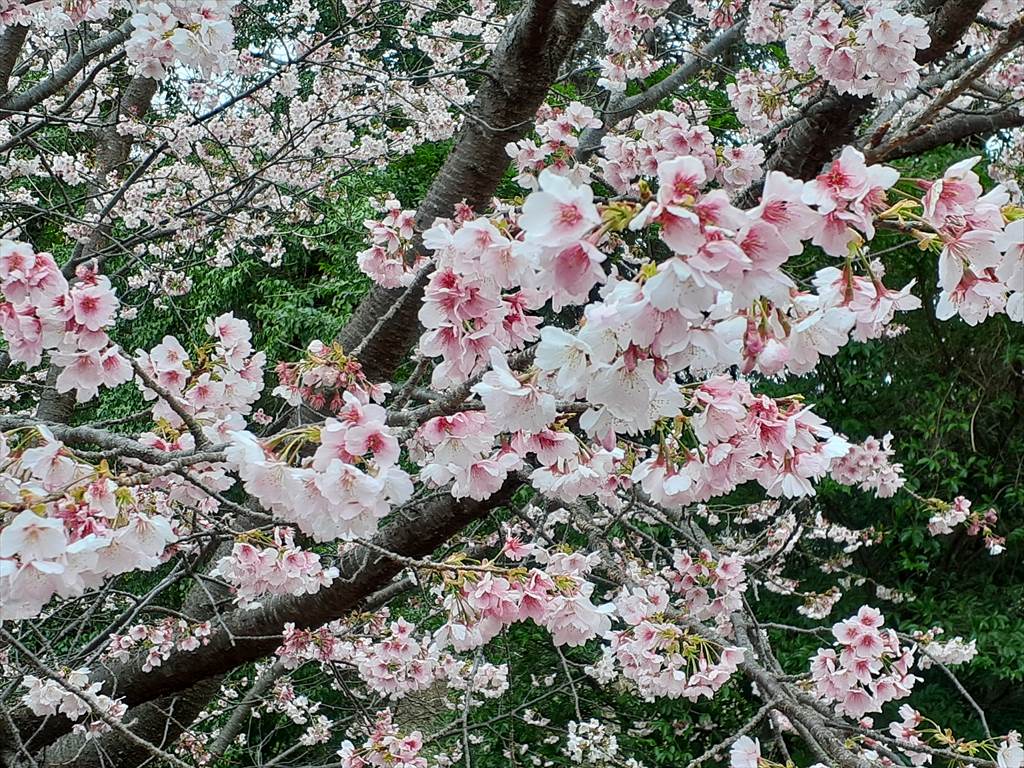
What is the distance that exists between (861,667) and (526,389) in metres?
1.28

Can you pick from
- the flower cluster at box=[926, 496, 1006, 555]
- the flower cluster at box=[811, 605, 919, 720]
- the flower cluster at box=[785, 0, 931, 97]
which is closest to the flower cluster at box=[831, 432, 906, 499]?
the flower cluster at box=[926, 496, 1006, 555]

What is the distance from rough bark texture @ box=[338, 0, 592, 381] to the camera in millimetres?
1995

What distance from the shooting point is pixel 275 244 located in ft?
17.1

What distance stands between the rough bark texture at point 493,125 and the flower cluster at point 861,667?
1255mm

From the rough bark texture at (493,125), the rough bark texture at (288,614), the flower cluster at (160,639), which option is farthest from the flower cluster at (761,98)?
the flower cluster at (160,639)

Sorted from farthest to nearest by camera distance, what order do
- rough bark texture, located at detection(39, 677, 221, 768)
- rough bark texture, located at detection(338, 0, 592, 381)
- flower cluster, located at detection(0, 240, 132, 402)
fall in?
rough bark texture, located at detection(39, 677, 221, 768)
rough bark texture, located at detection(338, 0, 592, 381)
flower cluster, located at detection(0, 240, 132, 402)

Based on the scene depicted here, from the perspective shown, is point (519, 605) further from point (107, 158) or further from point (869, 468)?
point (107, 158)

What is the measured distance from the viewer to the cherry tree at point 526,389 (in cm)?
83

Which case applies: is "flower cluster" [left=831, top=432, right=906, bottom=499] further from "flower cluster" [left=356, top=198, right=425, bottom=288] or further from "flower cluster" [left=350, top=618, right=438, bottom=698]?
"flower cluster" [left=356, top=198, right=425, bottom=288]

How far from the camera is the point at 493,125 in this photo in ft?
6.93

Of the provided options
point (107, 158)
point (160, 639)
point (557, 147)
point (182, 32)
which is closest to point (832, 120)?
point (557, 147)

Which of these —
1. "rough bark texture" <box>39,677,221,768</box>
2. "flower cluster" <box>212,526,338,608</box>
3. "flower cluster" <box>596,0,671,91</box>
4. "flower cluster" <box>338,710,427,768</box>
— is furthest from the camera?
"flower cluster" <box>596,0,671,91</box>

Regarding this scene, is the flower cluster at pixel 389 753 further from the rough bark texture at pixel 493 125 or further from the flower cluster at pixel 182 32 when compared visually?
the flower cluster at pixel 182 32

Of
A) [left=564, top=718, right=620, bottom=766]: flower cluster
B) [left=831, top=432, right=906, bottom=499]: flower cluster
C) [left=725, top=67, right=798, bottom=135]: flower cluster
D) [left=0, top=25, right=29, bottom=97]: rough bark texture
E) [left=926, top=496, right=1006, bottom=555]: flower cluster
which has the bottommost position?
[left=564, top=718, right=620, bottom=766]: flower cluster
